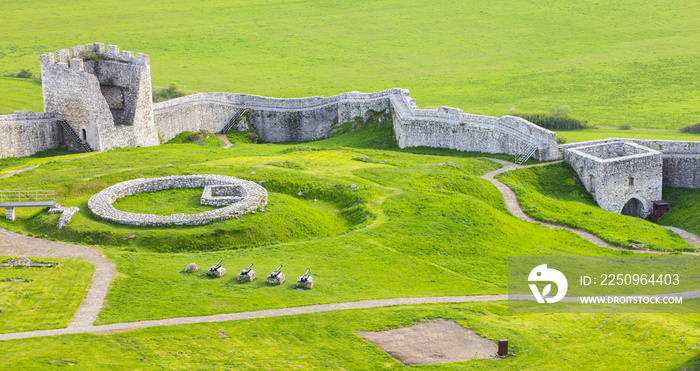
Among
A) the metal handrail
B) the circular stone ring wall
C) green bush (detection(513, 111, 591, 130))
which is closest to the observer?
the circular stone ring wall

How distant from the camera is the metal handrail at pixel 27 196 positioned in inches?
1898

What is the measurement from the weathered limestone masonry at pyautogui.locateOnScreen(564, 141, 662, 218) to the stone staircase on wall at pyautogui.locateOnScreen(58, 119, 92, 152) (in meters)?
40.1

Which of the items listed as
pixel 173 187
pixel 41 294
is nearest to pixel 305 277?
pixel 41 294

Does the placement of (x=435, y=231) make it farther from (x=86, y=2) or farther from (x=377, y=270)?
(x=86, y=2)

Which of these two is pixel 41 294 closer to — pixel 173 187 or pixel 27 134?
pixel 173 187

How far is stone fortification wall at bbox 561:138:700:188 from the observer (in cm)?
6888

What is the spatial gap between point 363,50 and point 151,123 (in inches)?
2592

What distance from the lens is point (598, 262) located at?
4797 cm

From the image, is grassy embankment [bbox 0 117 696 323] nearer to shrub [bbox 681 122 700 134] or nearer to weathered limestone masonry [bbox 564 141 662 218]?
weathered limestone masonry [bbox 564 141 662 218]

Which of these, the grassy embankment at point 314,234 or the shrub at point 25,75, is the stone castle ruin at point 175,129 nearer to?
the grassy embankment at point 314,234

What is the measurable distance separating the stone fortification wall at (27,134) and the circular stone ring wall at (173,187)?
20.4 meters

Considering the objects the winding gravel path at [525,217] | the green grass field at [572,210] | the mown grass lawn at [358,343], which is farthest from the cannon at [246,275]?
the green grass field at [572,210]

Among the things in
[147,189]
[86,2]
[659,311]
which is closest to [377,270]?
[659,311]

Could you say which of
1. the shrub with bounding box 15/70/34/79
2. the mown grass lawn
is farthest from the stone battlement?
the mown grass lawn
